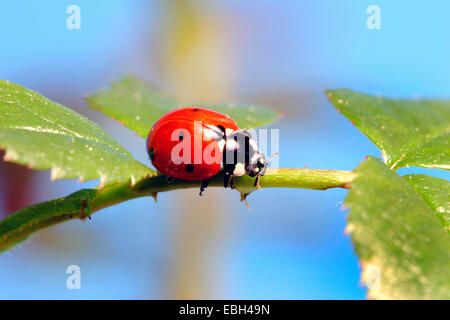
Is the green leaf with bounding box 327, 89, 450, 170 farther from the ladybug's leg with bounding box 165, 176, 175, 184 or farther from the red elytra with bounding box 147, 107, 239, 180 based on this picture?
the ladybug's leg with bounding box 165, 176, 175, 184

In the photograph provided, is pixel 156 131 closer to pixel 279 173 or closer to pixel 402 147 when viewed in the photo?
pixel 279 173

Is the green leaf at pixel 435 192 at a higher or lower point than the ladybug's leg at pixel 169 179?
lower

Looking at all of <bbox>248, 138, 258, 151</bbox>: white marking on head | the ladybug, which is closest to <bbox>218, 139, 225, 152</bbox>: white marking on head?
the ladybug

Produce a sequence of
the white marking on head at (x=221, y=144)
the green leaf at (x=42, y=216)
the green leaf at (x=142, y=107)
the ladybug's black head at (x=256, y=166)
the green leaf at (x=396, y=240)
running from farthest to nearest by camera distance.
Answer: the green leaf at (x=142, y=107) < the white marking on head at (x=221, y=144) < the ladybug's black head at (x=256, y=166) < the green leaf at (x=42, y=216) < the green leaf at (x=396, y=240)

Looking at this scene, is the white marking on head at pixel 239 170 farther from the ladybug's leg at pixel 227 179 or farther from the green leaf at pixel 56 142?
the green leaf at pixel 56 142

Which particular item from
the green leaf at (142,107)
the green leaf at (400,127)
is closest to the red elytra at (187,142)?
the green leaf at (142,107)

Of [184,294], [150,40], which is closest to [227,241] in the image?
[184,294]
